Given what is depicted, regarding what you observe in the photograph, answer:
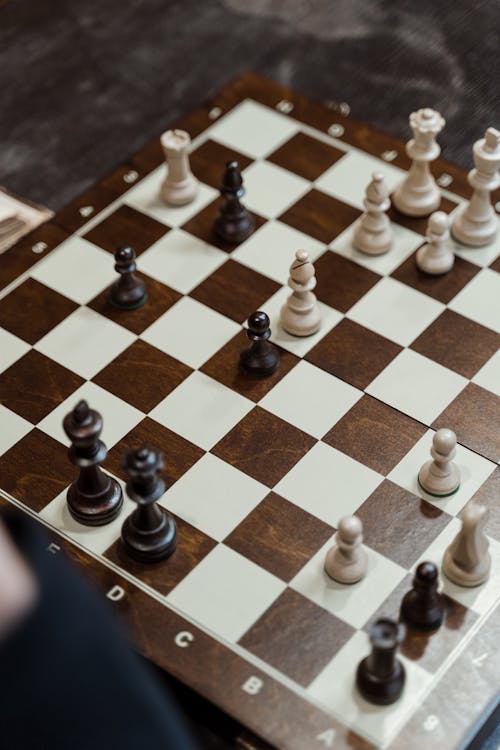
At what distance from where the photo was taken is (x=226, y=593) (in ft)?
6.85

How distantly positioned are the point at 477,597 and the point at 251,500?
18.5 inches

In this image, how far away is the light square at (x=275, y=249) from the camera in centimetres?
273

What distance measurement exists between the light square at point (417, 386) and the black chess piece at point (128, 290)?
1.93 ft

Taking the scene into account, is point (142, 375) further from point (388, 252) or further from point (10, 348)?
point (388, 252)

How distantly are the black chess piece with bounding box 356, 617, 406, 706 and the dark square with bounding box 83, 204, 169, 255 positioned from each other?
1.27 m

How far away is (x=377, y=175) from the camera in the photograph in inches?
103

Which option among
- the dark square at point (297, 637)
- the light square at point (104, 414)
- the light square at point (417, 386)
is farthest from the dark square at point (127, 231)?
the dark square at point (297, 637)

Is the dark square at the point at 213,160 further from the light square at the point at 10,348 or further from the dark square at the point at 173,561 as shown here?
the dark square at the point at 173,561

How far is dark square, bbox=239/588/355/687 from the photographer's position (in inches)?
77.7

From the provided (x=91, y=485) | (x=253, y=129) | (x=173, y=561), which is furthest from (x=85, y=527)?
(x=253, y=129)

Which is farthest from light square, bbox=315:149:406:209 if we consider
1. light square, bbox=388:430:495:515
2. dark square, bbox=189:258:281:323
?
light square, bbox=388:430:495:515

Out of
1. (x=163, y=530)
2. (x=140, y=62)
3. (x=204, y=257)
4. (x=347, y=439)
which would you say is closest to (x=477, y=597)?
(x=347, y=439)

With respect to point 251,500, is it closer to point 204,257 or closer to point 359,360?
point 359,360

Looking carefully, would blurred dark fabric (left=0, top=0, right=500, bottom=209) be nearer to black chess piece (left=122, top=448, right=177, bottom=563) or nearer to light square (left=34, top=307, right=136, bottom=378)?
light square (left=34, top=307, right=136, bottom=378)
